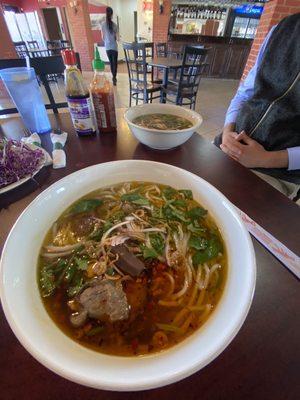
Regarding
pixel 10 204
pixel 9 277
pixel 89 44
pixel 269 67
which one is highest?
pixel 269 67

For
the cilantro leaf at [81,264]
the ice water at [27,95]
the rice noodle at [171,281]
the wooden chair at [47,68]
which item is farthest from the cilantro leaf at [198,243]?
the wooden chair at [47,68]

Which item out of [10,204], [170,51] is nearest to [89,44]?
[170,51]

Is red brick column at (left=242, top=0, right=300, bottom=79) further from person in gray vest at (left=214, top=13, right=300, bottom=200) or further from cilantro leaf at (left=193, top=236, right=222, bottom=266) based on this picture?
cilantro leaf at (left=193, top=236, right=222, bottom=266)

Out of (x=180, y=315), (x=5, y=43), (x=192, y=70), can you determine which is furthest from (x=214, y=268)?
(x=5, y=43)

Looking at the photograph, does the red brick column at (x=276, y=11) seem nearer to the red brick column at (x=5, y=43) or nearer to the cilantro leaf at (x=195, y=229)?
the cilantro leaf at (x=195, y=229)

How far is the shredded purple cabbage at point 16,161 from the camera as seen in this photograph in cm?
79

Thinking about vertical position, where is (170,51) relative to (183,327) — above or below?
below

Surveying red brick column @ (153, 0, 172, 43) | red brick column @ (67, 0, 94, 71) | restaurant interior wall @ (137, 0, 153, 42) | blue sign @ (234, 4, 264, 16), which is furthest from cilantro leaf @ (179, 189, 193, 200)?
restaurant interior wall @ (137, 0, 153, 42)

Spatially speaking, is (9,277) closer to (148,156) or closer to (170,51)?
(148,156)

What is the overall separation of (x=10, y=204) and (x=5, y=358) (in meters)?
0.49

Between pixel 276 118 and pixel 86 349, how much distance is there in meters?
1.27

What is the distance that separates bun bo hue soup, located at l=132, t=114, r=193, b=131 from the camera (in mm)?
1001

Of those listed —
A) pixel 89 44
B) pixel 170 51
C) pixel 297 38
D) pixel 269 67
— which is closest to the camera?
pixel 297 38

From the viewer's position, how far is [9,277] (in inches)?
16.8
